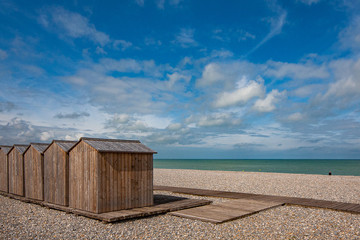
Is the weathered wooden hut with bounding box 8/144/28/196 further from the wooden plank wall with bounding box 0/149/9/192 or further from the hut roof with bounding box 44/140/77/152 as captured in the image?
the hut roof with bounding box 44/140/77/152

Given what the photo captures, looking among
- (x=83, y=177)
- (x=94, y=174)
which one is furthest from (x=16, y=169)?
(x=94, y=174)

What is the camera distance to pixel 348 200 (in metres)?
13.3

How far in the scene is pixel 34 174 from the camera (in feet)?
41.4

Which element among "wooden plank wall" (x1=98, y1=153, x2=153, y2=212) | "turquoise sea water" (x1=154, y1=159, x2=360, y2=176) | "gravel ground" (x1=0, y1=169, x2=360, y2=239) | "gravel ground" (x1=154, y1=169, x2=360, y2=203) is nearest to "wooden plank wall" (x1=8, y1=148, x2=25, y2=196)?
"gravel ground" (x1=0, y1=169, x2=360, y2=239)

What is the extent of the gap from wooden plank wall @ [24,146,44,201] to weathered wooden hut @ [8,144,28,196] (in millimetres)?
524

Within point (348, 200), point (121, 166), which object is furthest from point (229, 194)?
point (121, 166)

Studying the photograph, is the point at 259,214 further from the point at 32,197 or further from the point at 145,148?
the point at 32,197

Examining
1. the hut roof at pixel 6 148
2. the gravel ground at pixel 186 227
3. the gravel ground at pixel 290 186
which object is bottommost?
the gravel ground at pixel 290 186

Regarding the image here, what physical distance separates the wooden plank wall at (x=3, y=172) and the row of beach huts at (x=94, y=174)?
3858mm

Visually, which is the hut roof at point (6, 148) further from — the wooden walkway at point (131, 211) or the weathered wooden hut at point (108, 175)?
the weathered wooden hut at point (108, 175)

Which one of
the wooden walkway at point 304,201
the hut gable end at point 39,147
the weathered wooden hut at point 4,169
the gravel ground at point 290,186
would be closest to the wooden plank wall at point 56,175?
the hut gable end at point 39,147

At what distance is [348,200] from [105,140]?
37.4ft

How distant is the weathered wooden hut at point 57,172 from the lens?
1046 centimetres

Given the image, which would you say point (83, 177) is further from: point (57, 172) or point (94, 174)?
point (57, 172)
